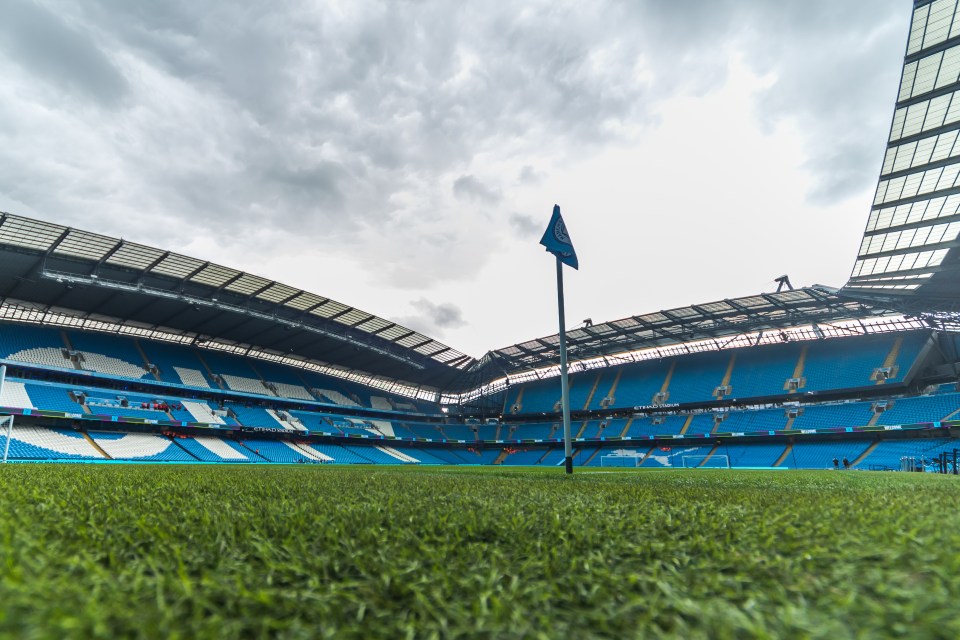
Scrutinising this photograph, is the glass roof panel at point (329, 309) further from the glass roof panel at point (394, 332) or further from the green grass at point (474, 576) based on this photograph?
the green grass at point (474, 576)

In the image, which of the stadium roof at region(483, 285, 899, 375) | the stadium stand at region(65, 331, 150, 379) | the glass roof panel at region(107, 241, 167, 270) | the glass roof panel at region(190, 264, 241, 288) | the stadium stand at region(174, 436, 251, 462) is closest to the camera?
the glass roof panel at region(107, 241, 167, 270)

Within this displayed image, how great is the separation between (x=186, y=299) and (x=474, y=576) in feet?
124

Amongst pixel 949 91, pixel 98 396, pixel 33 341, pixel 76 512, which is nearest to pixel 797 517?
pixel 76 512

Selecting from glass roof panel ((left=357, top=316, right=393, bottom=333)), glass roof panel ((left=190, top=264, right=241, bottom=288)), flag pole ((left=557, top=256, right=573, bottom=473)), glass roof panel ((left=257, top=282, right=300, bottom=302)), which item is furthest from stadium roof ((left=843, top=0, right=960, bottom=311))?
glass roof panel ((left=190, top=264, right=241, bottom=288))

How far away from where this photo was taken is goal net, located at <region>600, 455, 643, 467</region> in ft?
148

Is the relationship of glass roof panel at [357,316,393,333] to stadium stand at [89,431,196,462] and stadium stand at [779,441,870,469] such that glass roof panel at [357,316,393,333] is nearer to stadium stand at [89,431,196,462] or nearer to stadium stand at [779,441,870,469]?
stadium stand at [89,431,196,462]

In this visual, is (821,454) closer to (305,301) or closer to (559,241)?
(559,241)

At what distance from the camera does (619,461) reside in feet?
153

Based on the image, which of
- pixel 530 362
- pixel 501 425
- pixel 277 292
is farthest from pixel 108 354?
pixel 501 425

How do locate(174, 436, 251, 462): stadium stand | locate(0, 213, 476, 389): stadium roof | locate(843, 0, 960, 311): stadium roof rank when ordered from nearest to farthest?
locate(843, 0, 960, 311): stadium roof < locate(0, 213, 476, 389): stadium roof < locate(174, 436, 251, 462): stadium stand

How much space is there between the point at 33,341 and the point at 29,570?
155 feet

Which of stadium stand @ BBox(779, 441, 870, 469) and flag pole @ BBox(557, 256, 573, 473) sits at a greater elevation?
flag pole @ BBox(557, 256, 573, 473)

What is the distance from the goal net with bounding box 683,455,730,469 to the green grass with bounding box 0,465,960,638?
4259cm

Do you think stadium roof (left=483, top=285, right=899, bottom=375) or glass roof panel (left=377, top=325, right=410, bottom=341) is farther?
glass roof panel (left=377, top=325, right=410, bottom=341)
